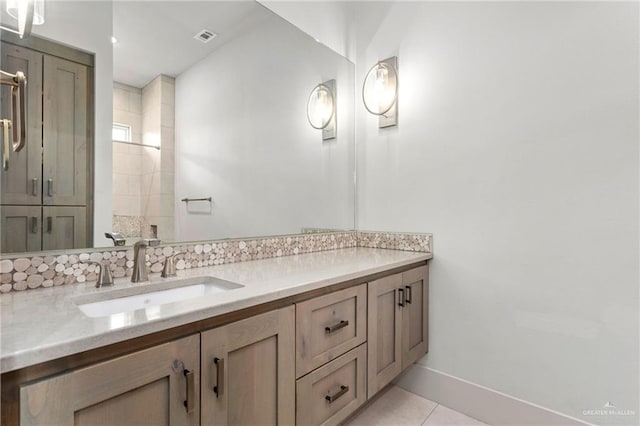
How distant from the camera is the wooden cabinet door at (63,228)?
106 centimetres

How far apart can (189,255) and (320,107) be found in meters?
1.31

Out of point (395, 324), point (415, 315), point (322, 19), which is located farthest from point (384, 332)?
point (322, 19)

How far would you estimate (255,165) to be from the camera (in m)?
1.75

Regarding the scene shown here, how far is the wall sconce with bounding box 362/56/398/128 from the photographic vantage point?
2059mm

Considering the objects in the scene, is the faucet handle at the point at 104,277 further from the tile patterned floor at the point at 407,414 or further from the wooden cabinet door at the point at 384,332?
the tile patterned floor at the point at 407,414

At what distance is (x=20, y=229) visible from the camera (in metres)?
1.01

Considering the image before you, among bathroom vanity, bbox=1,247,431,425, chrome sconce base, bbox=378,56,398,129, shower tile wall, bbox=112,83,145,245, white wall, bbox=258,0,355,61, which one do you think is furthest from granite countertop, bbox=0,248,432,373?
white wall, bbox=258,0,355,61

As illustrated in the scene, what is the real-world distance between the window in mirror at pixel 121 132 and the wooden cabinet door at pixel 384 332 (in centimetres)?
118

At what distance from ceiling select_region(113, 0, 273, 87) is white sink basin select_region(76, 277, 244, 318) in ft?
2.67

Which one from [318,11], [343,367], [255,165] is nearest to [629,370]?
[343,367]

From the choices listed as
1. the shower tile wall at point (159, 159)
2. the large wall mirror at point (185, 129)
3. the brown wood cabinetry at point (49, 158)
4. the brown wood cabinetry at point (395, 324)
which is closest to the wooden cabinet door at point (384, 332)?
the brown wood cabinetry at point (395, 324)

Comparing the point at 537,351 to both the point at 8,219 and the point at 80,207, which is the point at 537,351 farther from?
the point at 8,219

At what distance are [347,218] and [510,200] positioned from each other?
3.35ft

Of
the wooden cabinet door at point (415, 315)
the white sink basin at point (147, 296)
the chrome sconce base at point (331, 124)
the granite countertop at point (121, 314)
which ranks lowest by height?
the wooden cabinet door at point (415, 315)
